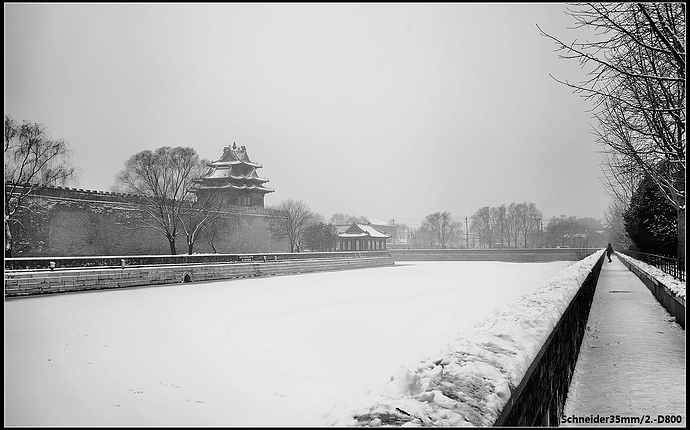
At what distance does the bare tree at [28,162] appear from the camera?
719 inches

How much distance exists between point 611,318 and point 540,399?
282 inches

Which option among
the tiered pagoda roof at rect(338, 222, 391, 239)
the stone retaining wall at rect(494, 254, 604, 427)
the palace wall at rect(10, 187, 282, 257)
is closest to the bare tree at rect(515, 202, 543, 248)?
the tiered pagoda roof at rect(338, 222, 391, 239)

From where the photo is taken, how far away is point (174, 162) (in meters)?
29.8

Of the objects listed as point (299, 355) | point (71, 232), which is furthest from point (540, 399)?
point (71, 232)

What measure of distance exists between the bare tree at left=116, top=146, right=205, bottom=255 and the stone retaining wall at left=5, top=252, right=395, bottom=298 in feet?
16.3

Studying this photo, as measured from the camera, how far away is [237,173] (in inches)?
1736

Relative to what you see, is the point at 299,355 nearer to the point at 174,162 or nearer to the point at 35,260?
the point at 35,260

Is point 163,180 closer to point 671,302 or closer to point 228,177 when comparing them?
point 228,177

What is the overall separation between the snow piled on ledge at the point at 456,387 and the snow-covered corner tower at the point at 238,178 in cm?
3836

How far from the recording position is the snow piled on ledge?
5.51ft

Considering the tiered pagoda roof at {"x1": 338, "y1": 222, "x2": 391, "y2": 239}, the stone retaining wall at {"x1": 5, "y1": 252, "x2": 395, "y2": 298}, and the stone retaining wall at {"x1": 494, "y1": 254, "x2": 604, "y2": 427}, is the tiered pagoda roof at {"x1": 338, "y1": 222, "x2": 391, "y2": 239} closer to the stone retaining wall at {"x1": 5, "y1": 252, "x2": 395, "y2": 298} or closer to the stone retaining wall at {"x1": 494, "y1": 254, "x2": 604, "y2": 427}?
the stone retaining wall at {"x1": 5, "y1": 252, "x2": 395, "y2": 298}

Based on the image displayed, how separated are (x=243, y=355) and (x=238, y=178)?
3599cm

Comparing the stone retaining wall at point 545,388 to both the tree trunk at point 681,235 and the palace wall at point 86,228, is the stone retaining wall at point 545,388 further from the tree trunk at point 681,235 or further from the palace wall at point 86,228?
the palace wall at point 86,228

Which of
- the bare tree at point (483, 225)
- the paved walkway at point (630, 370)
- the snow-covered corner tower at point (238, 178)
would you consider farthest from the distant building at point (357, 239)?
the paved walkway at point (630, 370)
